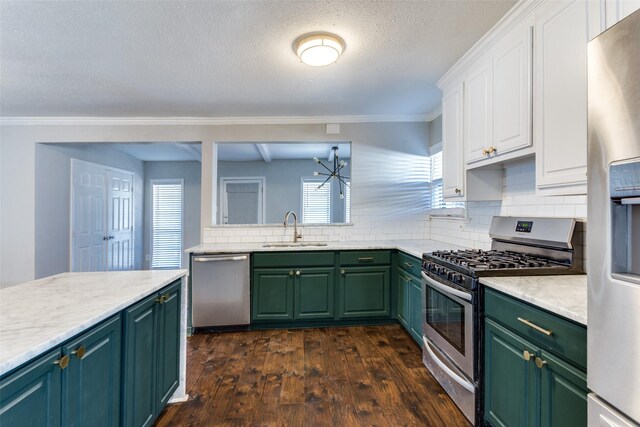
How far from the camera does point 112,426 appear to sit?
1279 millimetres

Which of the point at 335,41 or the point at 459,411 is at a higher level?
the point at 335,41

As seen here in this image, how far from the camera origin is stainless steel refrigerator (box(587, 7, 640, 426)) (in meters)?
0.75

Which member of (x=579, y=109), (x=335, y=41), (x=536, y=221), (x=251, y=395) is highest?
(x=335, y=41)

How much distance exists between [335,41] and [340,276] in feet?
6.98

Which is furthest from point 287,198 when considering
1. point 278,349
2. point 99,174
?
point 278,349

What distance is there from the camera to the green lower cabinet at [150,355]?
139cm

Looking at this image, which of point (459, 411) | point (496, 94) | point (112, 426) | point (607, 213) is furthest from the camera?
point (496, 94)

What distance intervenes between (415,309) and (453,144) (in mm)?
1463

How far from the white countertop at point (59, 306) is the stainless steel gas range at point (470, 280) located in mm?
1685

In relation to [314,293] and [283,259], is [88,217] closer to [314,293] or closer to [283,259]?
[283,259]

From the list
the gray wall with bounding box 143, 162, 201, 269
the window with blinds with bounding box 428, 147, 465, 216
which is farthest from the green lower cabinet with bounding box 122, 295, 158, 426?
the gray wall with bounding box 143, 162, 201, 269

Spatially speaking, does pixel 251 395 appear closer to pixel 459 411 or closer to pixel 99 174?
pixel 459 411

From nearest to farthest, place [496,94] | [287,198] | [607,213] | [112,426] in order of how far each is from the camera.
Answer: [607,213], [112,426], [496,94], [287,198]

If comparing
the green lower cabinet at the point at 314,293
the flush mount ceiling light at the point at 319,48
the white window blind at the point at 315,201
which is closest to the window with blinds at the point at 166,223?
the white window blind at the point at 315,201
